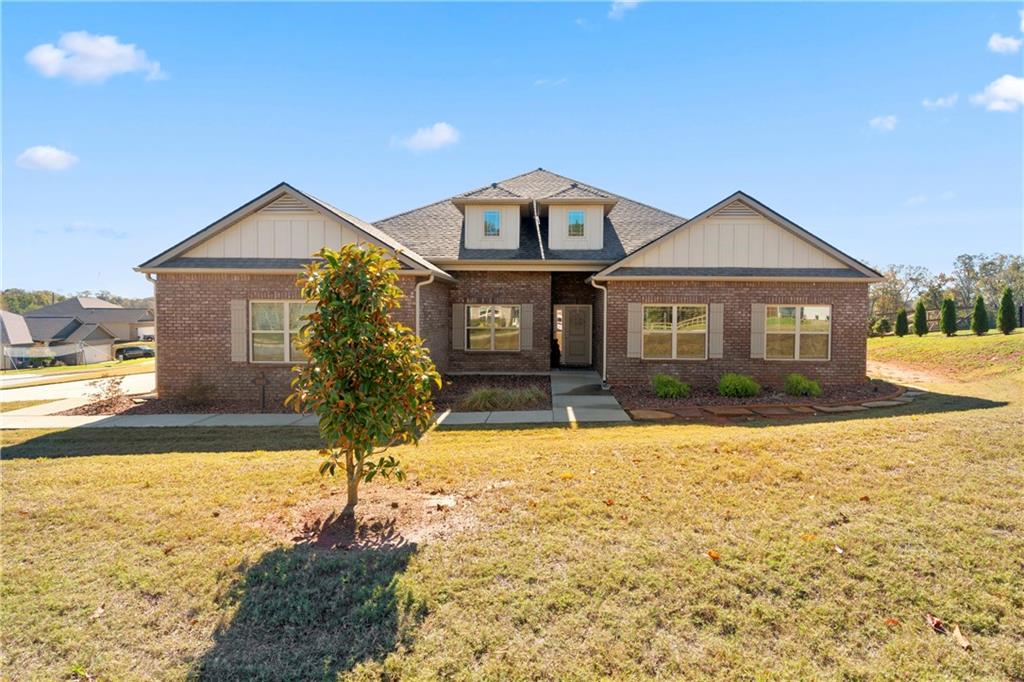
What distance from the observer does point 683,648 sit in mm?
3287

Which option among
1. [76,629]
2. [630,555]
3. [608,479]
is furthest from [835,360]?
[76,629]

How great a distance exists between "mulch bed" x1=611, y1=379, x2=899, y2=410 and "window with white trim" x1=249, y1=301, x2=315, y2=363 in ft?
26.4

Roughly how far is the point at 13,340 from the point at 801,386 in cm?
6273

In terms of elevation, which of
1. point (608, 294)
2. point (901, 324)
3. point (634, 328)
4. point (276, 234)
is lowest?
point (634, 328)

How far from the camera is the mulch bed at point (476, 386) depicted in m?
11.6

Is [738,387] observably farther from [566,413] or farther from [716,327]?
[566,413]

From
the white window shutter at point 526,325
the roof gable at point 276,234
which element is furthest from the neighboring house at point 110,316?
the white window shutter at point 526,325

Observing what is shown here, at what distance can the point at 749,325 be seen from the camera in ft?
43.6

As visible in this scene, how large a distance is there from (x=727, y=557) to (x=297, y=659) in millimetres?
3245

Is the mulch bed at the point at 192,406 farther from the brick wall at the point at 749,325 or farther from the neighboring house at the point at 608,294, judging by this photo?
the brick wall at the point at 749,325

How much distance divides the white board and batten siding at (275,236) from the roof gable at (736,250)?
7.14 metres

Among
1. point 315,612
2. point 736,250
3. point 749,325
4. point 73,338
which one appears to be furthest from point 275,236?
point 73,338

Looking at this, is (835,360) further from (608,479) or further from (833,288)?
(608,479)

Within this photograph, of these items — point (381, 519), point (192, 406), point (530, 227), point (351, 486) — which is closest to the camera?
point (381, 519)
